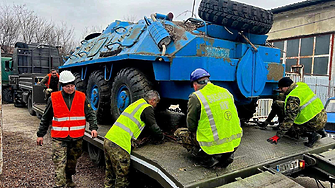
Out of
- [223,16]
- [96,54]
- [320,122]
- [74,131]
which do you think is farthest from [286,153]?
[96,54]

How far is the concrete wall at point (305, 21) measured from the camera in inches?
498

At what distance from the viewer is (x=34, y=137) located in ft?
25.1

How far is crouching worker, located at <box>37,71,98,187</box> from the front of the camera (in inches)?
150

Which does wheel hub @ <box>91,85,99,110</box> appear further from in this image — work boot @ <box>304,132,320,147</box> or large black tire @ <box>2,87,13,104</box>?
large black tire @ <box>2,87,13,104</box>

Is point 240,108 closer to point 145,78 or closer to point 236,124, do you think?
point 145,78

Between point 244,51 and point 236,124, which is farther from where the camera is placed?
point 244,51

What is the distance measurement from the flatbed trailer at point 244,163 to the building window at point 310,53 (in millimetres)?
9858

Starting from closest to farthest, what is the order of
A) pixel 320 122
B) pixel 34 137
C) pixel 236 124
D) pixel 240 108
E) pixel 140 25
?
pixel 236 124, pixel 320 122, pixel 140 25, pixel 240 108, pixel 34 137

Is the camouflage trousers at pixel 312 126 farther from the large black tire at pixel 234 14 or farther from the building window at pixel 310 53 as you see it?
the building window at pixel 310 53

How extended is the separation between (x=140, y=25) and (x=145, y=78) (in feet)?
5.00

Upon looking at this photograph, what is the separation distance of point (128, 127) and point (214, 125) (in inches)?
49.6

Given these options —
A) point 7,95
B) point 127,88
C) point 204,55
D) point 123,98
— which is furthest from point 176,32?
point 7,95

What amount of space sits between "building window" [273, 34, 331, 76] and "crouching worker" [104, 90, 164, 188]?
39.0 ft

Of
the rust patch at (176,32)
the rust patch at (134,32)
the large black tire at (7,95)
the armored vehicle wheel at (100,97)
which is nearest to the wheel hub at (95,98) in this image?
the armored vehicle wheel at (100,97)
